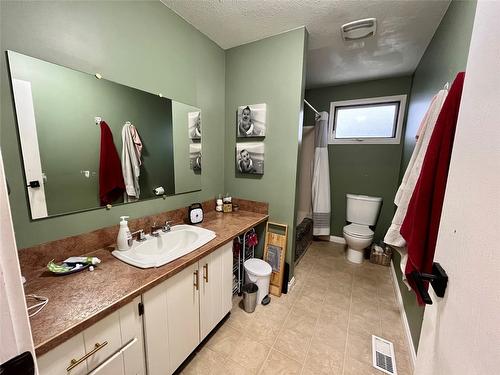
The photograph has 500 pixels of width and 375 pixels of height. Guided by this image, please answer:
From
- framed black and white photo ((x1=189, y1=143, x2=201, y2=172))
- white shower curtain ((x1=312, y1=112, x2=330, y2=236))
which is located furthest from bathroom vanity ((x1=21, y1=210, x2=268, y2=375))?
white shower curtain ((x1=312, y1=112, x2=330, y2=236))

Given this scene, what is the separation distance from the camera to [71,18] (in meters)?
1.07

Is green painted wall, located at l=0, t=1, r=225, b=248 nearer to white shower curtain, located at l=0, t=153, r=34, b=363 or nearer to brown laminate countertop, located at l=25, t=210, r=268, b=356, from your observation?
brown laminate countertop, located at l=25, t=210, r=268, b=356

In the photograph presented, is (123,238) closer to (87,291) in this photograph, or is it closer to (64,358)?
(87,291)

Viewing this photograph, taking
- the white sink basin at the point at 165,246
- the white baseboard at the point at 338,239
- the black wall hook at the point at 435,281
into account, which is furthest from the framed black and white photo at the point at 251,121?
the white baseboard at the point at 338,239

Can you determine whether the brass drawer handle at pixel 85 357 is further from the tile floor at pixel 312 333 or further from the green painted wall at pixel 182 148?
the green painted wall at pixel 182 148

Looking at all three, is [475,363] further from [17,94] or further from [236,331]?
[17,94]

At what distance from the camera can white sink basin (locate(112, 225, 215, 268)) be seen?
1.11 meters

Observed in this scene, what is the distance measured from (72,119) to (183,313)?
1282 millimetres

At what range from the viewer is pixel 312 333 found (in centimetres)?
163

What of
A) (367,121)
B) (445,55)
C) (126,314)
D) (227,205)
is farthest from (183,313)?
(367,121)

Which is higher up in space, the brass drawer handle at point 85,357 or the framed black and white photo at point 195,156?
the framed black and white photo at point 195,156

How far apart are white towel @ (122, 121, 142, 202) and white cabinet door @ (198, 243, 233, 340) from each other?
70cm

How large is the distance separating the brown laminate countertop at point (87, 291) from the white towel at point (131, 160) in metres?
0.40

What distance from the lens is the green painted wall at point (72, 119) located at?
1009 millimetres
